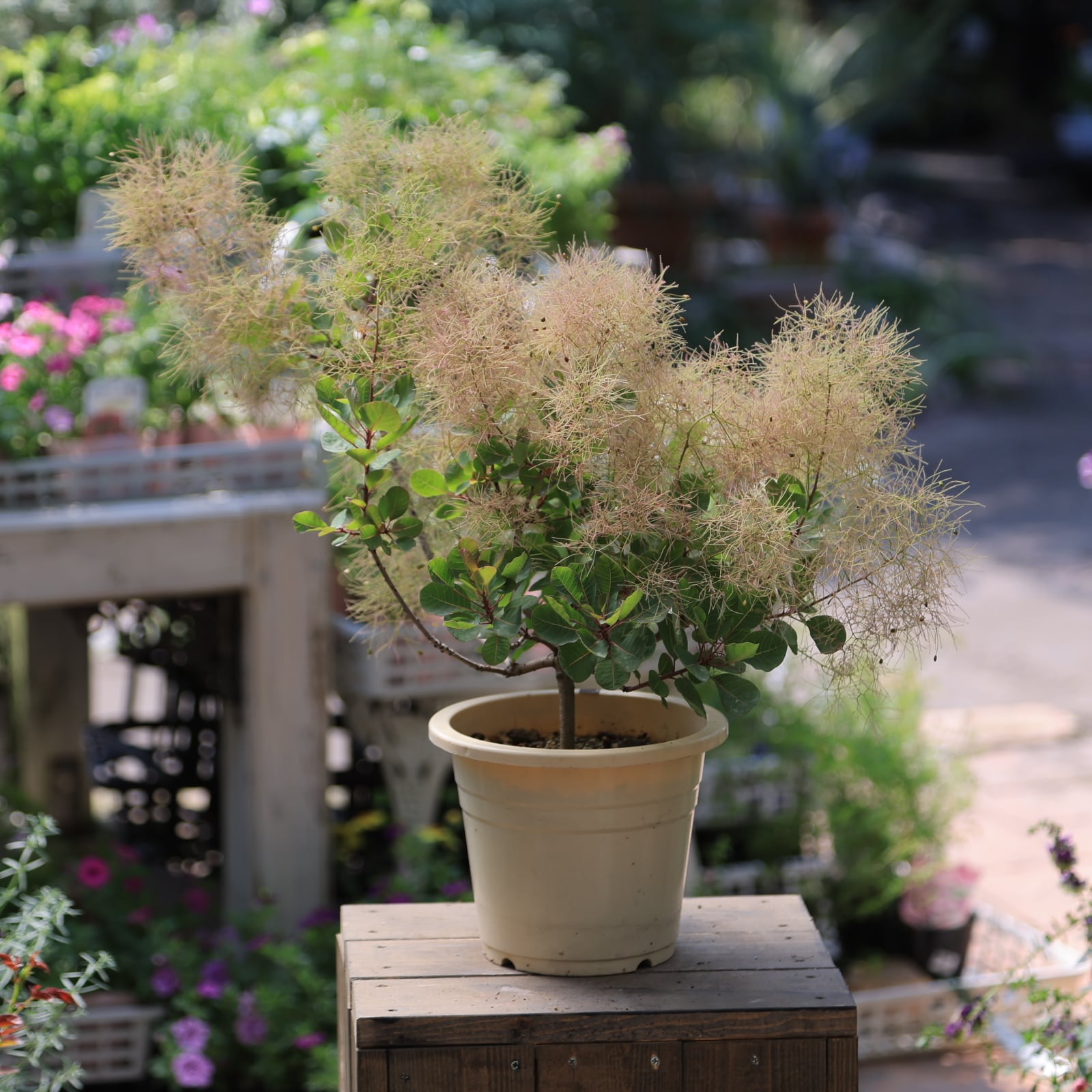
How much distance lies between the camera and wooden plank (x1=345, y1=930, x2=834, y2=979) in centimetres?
144

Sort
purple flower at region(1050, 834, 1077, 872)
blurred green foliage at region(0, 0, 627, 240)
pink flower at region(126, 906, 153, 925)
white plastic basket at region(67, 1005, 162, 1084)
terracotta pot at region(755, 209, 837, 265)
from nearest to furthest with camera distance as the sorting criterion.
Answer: purple flower at region(1050, 834, 1077, 872) < white plastic basket at region(67, 1005, 162, 1084) < pink flower at region(126, 906, 153, 925) < blurred green foliage at region(0, 0, 627, 240) < terracotta pot at region(755, 209, 837, 265)

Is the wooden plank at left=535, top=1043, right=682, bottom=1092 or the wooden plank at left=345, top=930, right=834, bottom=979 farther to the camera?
the wooden plank at left=345, top=930, right=834, bottom=979

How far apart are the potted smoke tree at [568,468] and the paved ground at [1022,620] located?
0.57 ft

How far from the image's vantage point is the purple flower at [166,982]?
8.00 feet

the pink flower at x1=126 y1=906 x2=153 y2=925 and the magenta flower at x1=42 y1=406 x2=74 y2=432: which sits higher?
the magenta flower at x1=42 y1=406 x2=74 y2=432

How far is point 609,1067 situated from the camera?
4.37 ft

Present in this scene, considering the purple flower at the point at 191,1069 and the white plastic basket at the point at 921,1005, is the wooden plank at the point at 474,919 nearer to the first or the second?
the purple flower at the point at 191,1069

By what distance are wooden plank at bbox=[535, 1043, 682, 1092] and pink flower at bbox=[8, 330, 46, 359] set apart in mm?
1730

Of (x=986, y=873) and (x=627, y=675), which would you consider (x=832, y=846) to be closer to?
(x=986, y=873)

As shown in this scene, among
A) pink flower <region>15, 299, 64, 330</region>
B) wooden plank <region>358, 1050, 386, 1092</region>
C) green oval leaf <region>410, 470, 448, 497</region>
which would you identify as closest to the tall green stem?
green oval leaf <region>410, 470, 448, 497</region>

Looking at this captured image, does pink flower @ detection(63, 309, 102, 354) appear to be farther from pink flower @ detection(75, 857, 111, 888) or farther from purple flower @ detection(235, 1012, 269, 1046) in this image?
purple flower @ detection(235, 1012, 269, 1046)

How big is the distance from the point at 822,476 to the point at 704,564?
14 cm

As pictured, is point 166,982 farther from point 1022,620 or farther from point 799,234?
point 799,234

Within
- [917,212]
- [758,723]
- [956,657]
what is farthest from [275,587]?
[917,212]
